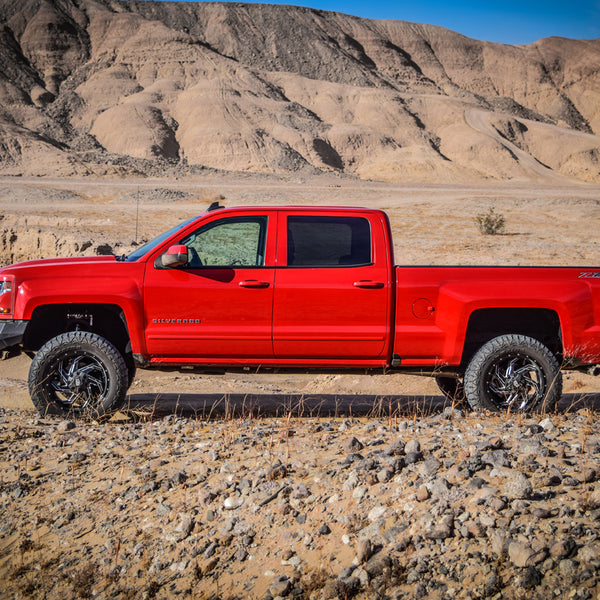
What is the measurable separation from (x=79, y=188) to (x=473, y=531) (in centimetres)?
4440

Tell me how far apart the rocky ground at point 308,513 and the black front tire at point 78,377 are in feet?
1.31

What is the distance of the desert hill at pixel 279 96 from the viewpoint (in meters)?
68.8

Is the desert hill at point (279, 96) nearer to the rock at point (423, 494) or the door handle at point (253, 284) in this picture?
the door handle at point (253, 284)

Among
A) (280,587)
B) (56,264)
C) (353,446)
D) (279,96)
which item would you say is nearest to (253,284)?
(353,446)

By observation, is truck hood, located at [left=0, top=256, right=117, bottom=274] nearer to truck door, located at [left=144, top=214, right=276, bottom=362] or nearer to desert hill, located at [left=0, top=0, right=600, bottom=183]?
truck door, located at [left=144, top=214, right=276, bottom=362]

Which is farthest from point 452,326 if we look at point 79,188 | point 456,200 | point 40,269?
point 79,188

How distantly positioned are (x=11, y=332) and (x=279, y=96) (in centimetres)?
8531

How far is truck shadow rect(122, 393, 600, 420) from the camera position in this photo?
6.59 meters

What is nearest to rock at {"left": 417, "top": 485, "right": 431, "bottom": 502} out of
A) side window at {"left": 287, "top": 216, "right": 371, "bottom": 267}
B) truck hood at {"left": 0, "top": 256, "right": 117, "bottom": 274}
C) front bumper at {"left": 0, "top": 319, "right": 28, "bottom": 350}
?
side window at {"left": 287, "top": 216, "right": 371, "bottom": 267}

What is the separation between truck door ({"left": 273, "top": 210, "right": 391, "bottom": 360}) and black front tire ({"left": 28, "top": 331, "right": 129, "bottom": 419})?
1.58 m

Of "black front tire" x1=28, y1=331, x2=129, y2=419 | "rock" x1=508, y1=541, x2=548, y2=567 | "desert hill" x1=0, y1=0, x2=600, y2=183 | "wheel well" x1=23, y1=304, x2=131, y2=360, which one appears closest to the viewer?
"rock" x1=508, y1=541, x2=548, y2=567

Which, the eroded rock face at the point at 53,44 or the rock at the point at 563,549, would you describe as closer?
the rock at the point at 563,549

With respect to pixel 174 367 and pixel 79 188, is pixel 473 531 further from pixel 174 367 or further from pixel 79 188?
pixel 79 188

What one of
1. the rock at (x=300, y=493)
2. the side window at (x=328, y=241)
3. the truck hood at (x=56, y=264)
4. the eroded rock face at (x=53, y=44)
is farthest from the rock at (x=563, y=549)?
the eroded rock face at (x=53, y=44)
